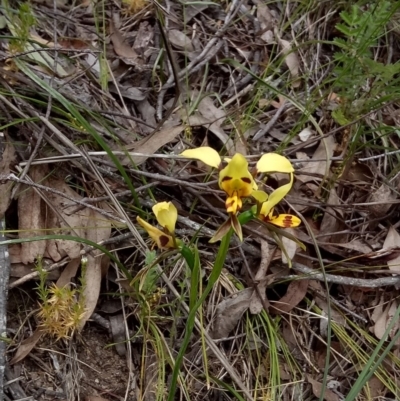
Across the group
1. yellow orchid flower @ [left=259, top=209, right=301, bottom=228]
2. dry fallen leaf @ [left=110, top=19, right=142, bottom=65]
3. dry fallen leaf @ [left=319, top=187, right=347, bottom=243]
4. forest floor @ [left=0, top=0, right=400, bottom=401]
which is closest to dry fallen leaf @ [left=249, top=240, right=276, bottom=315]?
forest floor @ [left=0, top=0, right=400, bottom=401]

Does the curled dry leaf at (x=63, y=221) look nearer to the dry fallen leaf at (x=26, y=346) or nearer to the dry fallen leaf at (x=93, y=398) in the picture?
the dry fallen leaf at (x=26, y=346)

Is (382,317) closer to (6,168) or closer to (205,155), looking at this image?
(205,155)

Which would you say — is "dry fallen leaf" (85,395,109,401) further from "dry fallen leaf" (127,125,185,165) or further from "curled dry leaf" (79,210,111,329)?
"dry fallen leaf" (127,125,185,165)

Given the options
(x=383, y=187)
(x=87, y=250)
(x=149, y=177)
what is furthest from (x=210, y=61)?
(x=87, y=250)

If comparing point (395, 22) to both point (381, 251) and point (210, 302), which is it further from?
point (210, 302)

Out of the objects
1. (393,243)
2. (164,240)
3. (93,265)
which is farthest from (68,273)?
(393,243)

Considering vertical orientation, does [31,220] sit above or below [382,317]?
above

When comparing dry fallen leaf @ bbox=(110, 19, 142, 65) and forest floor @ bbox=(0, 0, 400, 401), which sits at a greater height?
dry fallen leaf @ bbox=(110, 19, 142, 65)

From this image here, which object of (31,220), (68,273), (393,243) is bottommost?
(393,243)
